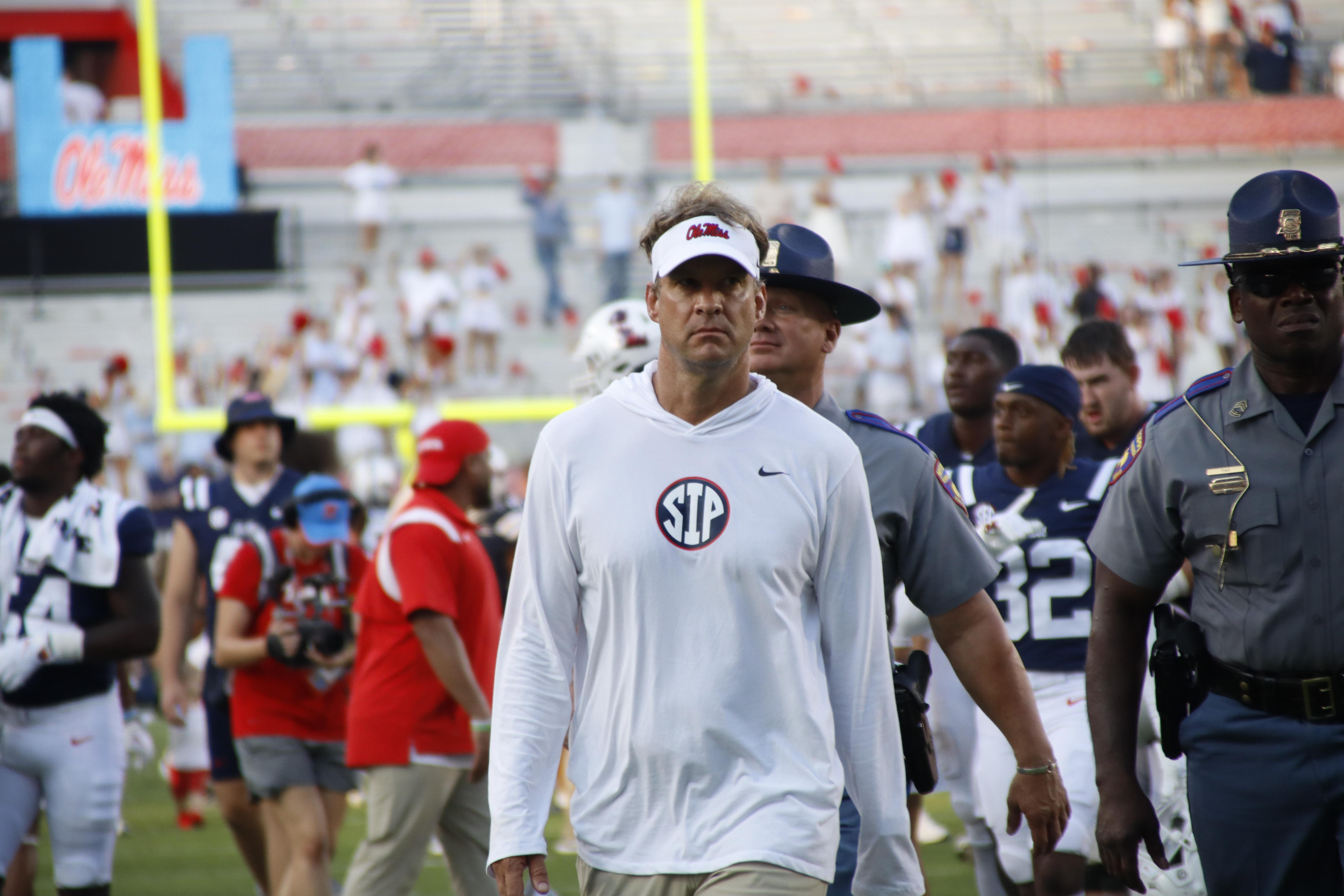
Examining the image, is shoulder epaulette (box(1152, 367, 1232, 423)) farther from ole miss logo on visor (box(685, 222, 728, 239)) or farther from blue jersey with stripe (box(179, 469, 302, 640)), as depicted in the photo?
blue jersey with stripe (box(179, 469, 302, 640))

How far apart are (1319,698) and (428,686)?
121 inches

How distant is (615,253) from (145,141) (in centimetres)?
553

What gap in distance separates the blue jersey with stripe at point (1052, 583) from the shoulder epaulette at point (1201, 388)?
5.62 ft

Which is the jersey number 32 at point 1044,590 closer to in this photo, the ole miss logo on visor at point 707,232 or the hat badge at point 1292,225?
the hat badge at point 1292,225

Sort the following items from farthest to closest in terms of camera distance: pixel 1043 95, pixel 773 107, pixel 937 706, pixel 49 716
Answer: pixel 773 107, pixel 1043 95, pixel 937 706, pixel 49 716

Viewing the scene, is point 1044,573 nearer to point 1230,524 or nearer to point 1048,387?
point 1048,387

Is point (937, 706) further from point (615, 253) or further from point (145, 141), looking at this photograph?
point (145, 141)

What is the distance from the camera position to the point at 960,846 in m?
7.69

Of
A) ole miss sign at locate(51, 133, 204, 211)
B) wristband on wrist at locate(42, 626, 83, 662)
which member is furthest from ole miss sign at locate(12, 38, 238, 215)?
wristband on wrist at locate(42, 626, 83, 662)

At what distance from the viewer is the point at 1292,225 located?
130 inches

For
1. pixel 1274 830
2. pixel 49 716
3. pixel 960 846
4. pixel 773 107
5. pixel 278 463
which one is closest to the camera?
pixel 1274 830

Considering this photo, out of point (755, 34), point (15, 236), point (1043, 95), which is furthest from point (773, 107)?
point (15, 236)

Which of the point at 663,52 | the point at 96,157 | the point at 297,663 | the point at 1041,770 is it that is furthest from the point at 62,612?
the point at 663,52

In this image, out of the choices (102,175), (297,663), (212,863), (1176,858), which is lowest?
(212,863)
